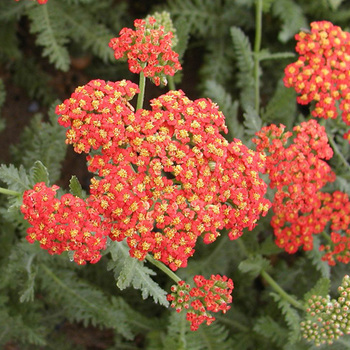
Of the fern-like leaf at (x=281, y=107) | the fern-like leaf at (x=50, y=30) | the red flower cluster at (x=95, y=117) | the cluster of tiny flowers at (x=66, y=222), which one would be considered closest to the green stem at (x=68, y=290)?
the cluster of tiny flowers at (x=66, y=222)

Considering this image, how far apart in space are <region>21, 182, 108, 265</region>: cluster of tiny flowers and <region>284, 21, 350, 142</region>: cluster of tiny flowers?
5.98 feet

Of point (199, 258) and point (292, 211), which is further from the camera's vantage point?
point (199, 258)

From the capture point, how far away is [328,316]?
3666mm

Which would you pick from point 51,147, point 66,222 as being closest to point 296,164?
point 66,222

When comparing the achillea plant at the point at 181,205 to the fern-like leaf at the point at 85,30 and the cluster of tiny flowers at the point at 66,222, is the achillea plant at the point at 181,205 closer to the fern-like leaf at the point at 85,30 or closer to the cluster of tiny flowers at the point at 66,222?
the cluster of tiny flowers at the point at 66,222

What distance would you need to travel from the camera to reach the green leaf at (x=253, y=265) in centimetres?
413

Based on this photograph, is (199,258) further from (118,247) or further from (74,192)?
(74,192)

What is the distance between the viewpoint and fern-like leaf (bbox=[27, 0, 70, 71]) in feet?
15.9

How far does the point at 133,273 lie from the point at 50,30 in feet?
8.40

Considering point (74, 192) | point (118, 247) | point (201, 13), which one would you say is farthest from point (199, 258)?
point (201, 13)

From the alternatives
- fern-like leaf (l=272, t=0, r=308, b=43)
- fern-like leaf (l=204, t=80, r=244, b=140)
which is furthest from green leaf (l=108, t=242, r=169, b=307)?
fern-like leaf (l=272, t=0, r=308, b=43)

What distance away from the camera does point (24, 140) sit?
16.7 ft

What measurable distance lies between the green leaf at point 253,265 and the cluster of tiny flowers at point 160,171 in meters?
0.86

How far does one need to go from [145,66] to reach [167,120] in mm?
422
